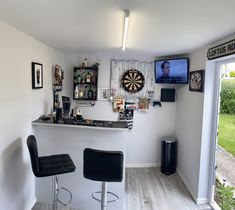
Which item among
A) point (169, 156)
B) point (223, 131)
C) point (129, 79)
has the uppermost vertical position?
point (129, 79)

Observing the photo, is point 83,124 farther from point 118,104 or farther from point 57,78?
point 118,104

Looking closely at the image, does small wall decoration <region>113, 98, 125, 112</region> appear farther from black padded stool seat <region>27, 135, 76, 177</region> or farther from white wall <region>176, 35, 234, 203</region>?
black padded stool seat <region>27, 135, 76, 177</region>

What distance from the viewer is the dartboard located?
4410 mm

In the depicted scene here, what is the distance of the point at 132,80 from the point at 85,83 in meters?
0.97

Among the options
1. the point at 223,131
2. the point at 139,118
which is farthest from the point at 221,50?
the point at 139,118

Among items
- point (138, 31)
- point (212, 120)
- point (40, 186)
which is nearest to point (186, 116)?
point (212, 120)

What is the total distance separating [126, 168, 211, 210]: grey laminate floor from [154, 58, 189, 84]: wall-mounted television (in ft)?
6.10

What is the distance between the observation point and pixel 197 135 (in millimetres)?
3406

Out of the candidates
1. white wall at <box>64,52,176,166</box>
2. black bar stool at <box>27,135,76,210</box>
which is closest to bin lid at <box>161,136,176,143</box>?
white wall at <box>64,52,176,166</box>

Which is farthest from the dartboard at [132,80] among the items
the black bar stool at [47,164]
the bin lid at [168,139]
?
the black bar stool at [47,164]

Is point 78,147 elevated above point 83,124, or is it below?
below

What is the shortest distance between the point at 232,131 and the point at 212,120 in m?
0.38

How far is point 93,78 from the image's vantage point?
4.34 m

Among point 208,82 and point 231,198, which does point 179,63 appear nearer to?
point 208,82
